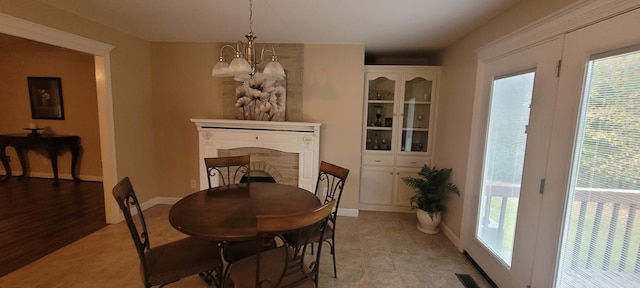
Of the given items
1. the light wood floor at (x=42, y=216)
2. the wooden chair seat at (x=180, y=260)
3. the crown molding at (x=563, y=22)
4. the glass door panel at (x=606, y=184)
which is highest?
the crown molding at (x=563, y=22)

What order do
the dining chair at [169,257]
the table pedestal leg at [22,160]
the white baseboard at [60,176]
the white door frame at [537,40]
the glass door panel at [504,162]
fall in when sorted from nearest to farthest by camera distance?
1. the white door frame at [537,40]
2. the dining chair at [169,257]
3. the glass door panel at [504,162]
4. the table pedestal leg at [22,160]
5. the white baseboard at [60,176]

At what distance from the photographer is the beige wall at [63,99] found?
181 inches

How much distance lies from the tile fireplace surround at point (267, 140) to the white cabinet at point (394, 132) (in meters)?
0.81

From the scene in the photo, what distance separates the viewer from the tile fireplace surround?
11.2 ft

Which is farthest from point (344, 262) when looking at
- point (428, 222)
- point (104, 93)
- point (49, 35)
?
point (49, 35)

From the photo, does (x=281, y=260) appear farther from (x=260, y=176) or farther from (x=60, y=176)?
(x=60, y=176)

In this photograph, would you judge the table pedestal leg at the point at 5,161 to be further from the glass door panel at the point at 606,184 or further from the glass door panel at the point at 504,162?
the glass door panel at the point at 606,184

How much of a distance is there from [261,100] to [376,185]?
6.64 ft

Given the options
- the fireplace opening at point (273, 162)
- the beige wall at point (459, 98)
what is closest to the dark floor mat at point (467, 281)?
the beige wall at point (459, 98)

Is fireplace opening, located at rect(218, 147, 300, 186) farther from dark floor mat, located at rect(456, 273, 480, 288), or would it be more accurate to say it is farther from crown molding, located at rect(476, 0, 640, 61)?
crown molding, located at rect(476, 0, 640, 61)

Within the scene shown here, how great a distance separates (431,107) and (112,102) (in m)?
4.04

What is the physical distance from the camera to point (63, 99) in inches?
185

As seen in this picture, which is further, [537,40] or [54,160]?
[54,160]

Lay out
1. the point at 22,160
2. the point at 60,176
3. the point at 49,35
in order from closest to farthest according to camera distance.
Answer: the point at 49,35 < the point at 22,160 < the point at 60,176
